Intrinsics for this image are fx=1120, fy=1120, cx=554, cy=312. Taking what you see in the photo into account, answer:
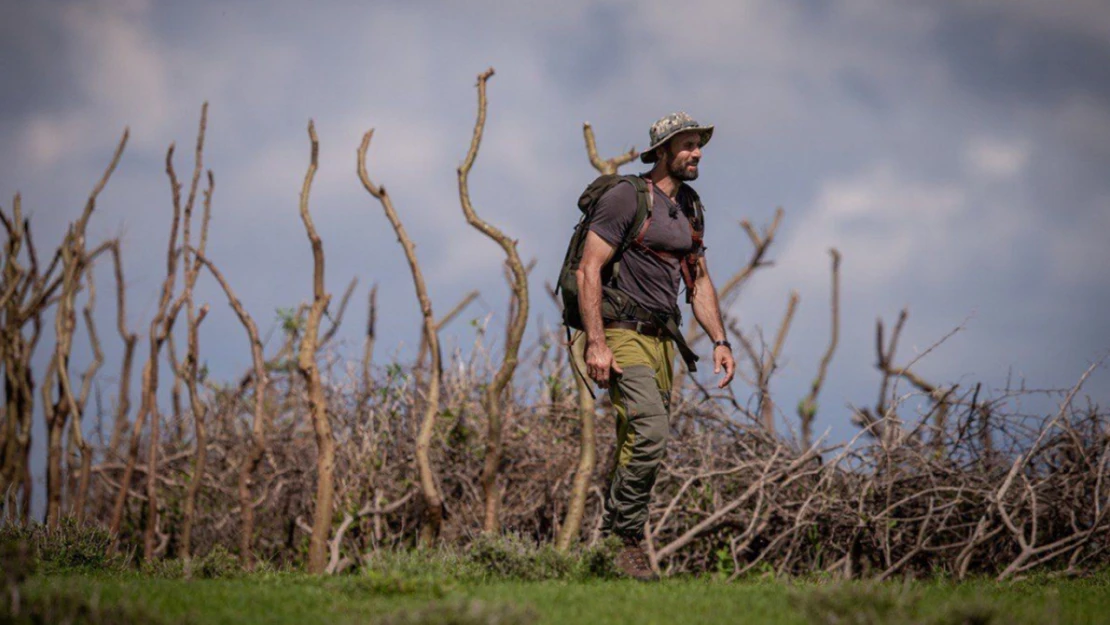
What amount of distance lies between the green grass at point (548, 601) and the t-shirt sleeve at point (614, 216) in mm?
2059

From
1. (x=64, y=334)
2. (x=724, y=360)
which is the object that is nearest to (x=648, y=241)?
(x=724, y=360)

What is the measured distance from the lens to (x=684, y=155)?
23.3 ft

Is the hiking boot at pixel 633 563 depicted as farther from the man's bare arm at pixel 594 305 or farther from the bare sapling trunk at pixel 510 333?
the bare sapling trunk at pixel 510 333

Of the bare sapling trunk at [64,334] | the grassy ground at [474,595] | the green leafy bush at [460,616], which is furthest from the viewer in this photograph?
the bare sapling trunk at [64,334]

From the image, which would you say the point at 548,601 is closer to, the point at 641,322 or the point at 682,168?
the point at 641,322

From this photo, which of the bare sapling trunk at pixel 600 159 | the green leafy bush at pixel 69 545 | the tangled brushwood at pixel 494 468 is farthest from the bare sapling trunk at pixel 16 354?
the bare sapling trunk at pixel 600 159

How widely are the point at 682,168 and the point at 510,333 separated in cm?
238

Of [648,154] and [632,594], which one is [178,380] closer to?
[648,154]

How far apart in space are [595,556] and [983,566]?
375cm

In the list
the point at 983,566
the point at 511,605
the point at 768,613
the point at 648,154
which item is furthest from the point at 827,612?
the point at 983,566

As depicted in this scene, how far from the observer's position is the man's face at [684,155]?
23.3 ft

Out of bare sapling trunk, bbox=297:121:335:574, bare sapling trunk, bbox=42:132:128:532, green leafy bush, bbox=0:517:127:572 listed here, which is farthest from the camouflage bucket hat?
bare sapling trunk, bbox=42:132:128:532

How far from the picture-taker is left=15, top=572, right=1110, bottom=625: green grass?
15.0 feet

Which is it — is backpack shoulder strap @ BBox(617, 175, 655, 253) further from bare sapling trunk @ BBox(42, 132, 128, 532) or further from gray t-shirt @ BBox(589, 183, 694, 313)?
bare sapling trunk @ BBox(42, 132, 128, 532)
